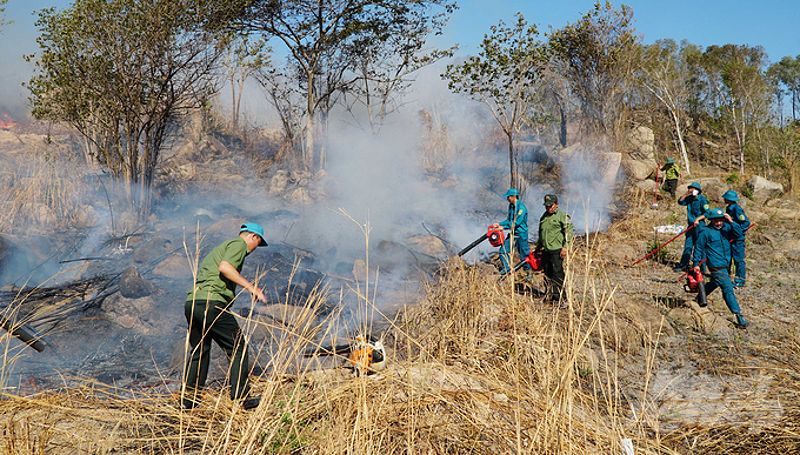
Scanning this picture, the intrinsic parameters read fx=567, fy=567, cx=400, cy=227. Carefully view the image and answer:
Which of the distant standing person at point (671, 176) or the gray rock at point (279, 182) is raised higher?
the distant standing person at point (671, 176)

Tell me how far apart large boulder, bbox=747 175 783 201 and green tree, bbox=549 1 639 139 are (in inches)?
154

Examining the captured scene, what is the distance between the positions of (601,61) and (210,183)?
11.3 m

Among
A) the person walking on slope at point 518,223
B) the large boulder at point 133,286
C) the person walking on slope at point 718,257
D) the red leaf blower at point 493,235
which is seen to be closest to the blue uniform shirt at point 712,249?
the person walking on slope at point 718,257

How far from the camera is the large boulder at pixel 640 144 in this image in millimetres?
17312

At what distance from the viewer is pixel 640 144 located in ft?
58.5

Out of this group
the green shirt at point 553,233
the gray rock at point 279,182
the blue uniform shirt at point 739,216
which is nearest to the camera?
the green shirt at point 553,233

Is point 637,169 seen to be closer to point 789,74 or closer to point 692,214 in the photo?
point 692,214

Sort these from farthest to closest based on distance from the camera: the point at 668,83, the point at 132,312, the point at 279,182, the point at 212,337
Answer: the point at 668,83 → the point at 279,182 → the point at 132,312 → the point at 212,337

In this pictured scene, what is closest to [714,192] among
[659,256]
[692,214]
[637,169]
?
[637,169]

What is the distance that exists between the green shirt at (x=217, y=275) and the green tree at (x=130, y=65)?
8657mm

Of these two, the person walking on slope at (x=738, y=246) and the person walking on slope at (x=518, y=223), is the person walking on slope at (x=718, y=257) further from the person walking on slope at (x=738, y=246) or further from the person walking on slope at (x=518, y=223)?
the person walking on slope at (x=518, y=223)

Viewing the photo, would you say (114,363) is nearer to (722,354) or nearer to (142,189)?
(722,354)

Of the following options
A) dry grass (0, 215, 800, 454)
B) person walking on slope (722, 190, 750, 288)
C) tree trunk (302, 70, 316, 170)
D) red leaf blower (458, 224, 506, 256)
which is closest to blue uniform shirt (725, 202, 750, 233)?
person walking on slope (722, 190, 750, 288)

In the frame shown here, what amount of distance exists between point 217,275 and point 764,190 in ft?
52.1
